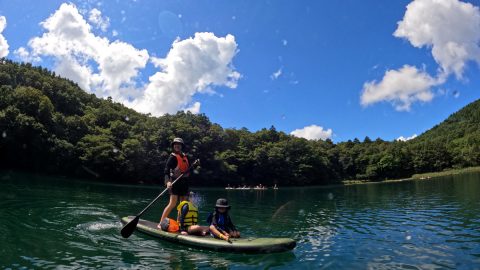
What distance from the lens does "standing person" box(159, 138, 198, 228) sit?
1357cm

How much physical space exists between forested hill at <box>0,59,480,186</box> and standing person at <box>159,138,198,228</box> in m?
51.8

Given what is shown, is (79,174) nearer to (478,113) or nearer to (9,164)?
(9,164)

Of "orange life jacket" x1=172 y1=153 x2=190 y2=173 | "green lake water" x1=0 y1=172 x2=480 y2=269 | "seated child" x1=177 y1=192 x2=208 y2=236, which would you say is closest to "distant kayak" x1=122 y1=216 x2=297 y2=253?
"green lake water" x1=0 y1=172 x2=480 y2=269

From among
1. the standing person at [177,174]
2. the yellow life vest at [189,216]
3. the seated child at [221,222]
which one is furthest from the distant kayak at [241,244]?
the standing person at [177,174]

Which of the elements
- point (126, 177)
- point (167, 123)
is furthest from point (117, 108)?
point (126, 177)

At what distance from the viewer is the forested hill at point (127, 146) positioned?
60594 millimetres

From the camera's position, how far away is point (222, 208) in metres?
12.3

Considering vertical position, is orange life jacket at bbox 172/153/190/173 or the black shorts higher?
orange life jacket at bbox 172/153/190/173

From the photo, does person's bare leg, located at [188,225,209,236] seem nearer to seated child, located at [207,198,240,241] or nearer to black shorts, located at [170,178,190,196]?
seated child, located at [207,198,240,241]

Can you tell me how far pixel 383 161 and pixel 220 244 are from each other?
115 metres

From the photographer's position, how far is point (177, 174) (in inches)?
539

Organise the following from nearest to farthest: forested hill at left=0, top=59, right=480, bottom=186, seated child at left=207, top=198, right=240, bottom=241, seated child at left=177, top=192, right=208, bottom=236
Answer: seated child at left=207, top=198, right=240, bottom=241 → seated child at left=177, top=192, right=208, bottom=236 → forested hill at left=0, top=59, right=480, bottom=186

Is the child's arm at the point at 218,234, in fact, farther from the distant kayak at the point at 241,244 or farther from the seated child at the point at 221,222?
the distant kayak at the point at 241,244

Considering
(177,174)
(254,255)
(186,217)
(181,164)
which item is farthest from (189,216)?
(254,255)
